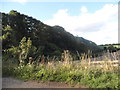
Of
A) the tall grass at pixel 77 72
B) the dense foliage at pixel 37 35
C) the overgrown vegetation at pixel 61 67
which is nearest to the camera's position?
the tall grass at pixel 77 72

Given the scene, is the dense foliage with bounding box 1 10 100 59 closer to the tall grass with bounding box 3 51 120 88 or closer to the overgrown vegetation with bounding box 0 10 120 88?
the overgrown vegetation with bounding box 0 10 120 88

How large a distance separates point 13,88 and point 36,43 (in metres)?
12.5

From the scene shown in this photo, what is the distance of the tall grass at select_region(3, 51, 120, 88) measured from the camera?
25.5 ft

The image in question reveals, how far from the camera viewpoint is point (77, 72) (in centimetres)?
894

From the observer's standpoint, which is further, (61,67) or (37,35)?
(37,35)

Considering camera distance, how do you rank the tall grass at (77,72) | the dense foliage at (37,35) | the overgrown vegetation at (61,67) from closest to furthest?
the tall grass at (77,72)
the overgrown vegetation at (61,67)
the dense foliage at (37,35)

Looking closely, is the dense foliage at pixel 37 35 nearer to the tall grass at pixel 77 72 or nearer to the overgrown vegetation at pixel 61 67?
the overgrown vegetation at pixel 61 67

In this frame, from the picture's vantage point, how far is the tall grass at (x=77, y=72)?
777 cm

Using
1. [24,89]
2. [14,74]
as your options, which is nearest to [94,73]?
[24,89]

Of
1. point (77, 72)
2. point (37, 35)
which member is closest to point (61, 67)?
point (77, 72)

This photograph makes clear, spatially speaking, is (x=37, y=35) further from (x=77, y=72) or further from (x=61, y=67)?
(x=77, y=72)

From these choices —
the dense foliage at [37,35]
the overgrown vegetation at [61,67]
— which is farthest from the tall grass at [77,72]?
the dense foliage at [37,35]

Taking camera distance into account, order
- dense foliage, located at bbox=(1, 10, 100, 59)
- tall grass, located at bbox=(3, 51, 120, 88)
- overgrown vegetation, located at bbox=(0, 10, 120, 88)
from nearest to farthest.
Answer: tall grass, located at bbox=(3, 51, 120, 88)
overgrown vegetation, located at bbox=(0, 10, 120, 88)
dense foliage, located at bbox=(1, 10, 100, 59)

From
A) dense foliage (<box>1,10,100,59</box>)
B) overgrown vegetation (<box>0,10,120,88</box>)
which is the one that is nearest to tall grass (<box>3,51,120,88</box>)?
overgrown vegetation (<box>0,10,120,88</box>)
